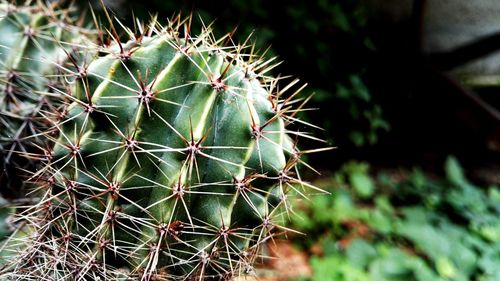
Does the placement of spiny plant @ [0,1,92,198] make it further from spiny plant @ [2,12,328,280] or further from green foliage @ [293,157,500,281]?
green foliage @ [293,157,500,281]

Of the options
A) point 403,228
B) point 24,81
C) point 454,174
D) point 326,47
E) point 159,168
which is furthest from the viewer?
point 454,174

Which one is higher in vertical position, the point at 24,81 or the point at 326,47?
the point at 24,81

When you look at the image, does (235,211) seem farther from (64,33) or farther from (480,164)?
(480,164)

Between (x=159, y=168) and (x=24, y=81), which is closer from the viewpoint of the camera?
(x=159, y=168)

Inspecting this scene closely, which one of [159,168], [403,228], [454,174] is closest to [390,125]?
[454,174]

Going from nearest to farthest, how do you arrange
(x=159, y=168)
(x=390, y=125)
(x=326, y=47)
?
(x=159, y=168), (x=326, y=47), (x=390, y=125)

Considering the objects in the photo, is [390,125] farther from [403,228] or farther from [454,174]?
[403,228]

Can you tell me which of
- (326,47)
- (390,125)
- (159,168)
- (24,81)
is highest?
(159,168)
